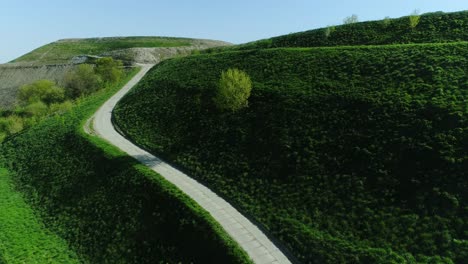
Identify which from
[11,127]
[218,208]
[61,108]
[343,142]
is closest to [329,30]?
[343,142]

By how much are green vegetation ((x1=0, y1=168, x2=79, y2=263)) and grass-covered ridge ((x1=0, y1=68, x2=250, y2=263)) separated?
0.70m

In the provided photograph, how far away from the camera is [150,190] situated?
2906 cm

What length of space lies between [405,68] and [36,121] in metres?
50.2

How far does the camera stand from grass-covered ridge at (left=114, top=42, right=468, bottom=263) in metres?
21.9

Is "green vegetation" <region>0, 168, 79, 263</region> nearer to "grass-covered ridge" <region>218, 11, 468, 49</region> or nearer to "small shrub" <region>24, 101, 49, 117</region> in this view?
"small shrub" <region>24, 101, 49, 117</region>

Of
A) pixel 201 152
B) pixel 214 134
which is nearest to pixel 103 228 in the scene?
pixel 201 152

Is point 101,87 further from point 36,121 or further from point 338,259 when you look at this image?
point 338,259

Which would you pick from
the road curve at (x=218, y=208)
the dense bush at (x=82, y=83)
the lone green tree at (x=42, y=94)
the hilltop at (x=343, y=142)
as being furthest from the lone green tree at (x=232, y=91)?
the lone green tree at (x=42, y=94)

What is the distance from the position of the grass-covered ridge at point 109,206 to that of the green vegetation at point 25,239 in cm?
70

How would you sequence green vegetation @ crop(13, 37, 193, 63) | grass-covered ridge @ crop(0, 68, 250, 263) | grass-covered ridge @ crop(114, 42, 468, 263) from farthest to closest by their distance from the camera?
green vegetation @ crop(13, 37, 193, 63) < grass-covered ridge @ crop(0, 68, 250, 263) < grass-covered ridge @ crop(114, 42, 468, 263)

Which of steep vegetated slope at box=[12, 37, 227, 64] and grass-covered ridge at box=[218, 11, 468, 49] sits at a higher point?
grass-covered ridge at box=[218, 11, 468, 49]

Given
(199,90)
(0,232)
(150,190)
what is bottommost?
(0,232)

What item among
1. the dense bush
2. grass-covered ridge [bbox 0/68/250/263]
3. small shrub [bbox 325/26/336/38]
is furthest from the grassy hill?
small shrub [bbox 325/26/336/38]

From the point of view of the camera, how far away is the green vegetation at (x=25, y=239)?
1045 inches
